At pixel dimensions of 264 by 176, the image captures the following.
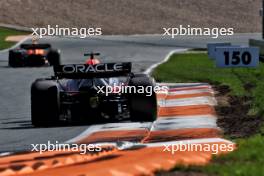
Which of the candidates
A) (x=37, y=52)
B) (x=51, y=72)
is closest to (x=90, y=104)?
(x=51, y=72)

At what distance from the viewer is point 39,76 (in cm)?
2912

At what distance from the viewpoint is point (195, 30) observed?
68.6 m

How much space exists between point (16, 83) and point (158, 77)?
4.09m

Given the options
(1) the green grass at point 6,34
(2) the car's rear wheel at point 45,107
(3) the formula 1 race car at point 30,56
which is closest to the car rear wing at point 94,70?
(2) the car's rear wheel at point 45,107

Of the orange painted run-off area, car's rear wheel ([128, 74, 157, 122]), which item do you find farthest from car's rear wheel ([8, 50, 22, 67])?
the orange painted run-off area

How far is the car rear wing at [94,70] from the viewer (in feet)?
53.0

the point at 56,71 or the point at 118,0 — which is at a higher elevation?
the point at 118,0

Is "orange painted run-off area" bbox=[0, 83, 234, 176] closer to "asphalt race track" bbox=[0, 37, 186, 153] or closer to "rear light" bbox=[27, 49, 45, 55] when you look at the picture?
"asphalt race track" bbox=[0, 37, 186, 153]

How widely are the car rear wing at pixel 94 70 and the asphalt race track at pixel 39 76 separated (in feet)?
3.59

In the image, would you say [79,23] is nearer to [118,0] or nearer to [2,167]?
[118,0]

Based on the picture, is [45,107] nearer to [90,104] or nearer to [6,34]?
[90,104]

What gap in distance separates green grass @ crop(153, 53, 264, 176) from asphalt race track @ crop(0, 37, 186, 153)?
5.14 ft

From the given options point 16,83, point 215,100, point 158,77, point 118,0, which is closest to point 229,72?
point 158,77

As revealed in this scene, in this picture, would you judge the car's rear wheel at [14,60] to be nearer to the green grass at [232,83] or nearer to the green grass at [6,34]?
the green grass at [232,83]
